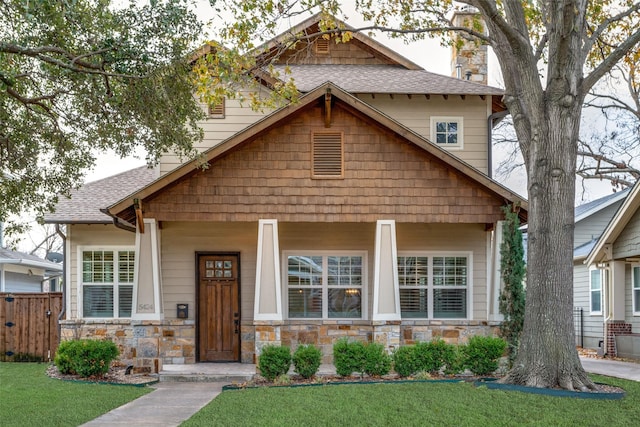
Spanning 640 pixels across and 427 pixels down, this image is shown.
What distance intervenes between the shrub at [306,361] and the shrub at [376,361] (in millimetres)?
844

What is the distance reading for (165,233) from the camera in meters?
14.5

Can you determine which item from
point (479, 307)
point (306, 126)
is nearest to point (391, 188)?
point (306, 126)

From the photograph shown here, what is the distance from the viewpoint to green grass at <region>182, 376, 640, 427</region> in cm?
834

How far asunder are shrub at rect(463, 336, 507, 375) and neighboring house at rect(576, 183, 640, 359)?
21.0 ft

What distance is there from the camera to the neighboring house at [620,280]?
55.1 ft

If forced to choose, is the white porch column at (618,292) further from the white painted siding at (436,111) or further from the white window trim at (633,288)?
the white painted siding at (436,111)

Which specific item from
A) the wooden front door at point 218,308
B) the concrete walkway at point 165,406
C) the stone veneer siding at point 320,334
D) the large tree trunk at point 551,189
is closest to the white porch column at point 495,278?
the stone veneer siding at point 320,334

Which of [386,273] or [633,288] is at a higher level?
[386,273]

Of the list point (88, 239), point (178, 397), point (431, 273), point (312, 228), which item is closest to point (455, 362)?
point (431, 273)

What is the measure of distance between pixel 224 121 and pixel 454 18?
8.05 meters

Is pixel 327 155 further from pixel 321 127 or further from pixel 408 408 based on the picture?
pixel 408 408

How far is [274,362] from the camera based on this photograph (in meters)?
11.6

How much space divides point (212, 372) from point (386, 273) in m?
3.73

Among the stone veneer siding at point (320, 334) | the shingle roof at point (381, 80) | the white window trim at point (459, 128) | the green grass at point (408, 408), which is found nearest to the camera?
the green grass at point (408, 408)
